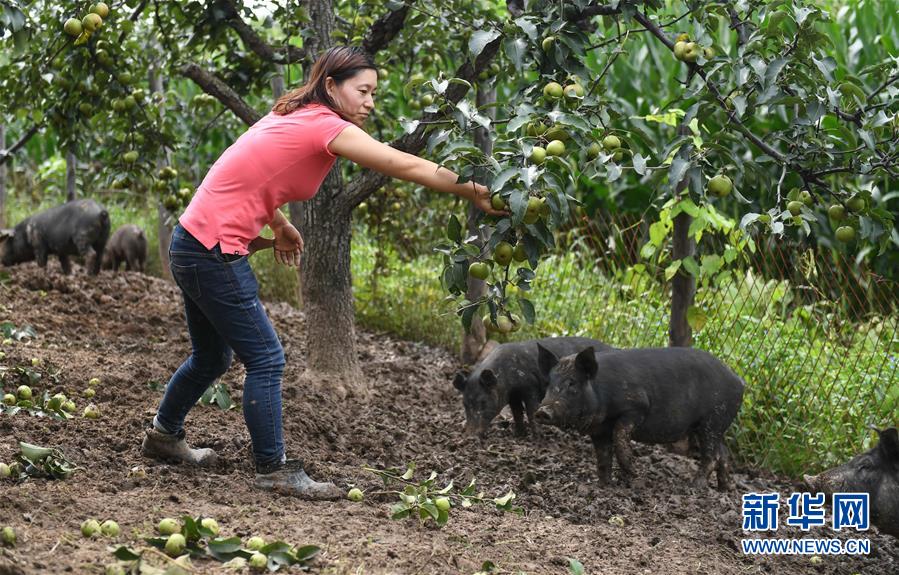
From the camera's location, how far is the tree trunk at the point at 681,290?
5.66m

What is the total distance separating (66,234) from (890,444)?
7298 mm

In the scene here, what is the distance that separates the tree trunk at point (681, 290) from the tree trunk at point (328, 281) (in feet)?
6.19

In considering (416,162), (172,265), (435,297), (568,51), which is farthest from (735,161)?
(435,297)

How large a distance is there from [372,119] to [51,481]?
3.76 metres

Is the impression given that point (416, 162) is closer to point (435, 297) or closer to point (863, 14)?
point (435, 297)

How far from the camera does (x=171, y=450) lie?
428 centimetres

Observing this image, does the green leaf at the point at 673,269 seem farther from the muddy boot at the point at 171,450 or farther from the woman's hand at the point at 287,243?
the muddy boot at the point at 171,450

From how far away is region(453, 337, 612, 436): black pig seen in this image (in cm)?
557

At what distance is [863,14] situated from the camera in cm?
1042

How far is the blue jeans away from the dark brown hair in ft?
2.04

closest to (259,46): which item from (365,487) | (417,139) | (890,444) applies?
(417,139)

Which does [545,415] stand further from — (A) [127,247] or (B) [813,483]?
(A) [127,247]

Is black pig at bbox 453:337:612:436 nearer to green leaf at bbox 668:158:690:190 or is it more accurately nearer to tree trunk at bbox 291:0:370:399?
tree trunk at bbox 291:0:370:399

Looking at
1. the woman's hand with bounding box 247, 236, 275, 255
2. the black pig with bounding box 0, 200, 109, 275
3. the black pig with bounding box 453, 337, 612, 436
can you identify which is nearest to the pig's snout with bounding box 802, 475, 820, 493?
the black pig with bounding box 453, 337, 612, 436
